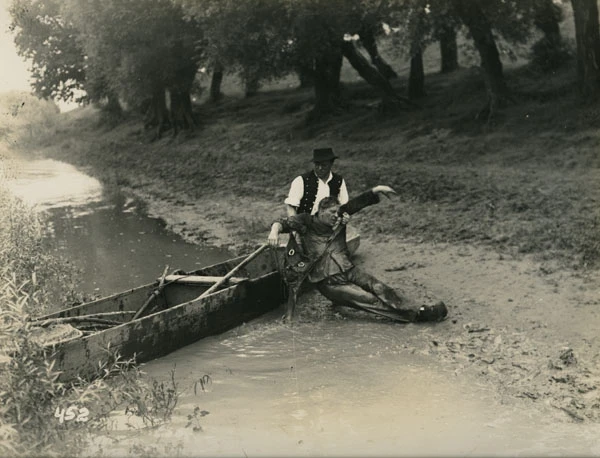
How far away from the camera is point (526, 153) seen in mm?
16438

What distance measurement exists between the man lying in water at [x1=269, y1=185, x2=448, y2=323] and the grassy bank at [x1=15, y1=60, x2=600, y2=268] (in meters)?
2.95

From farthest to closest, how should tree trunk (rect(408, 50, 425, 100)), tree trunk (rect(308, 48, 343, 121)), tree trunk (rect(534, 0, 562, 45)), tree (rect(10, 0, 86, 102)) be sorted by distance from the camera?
tree (rect(10, 0, 86, 102))
tree trunk (rect(308, 48, 343, 121))
tree trunk (rect(408, 50, 425, 100))
tree trunk (rect(534, 0, 562, 45))

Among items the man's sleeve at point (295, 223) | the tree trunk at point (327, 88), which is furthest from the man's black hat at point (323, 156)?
the tree trunk at point (327, 88)

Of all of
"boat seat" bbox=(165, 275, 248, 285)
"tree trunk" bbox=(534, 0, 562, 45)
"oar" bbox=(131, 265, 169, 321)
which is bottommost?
"oar" bbox=(131, 265, 169, 321)

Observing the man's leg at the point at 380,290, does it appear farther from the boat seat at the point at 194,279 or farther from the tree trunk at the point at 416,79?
the tree trunk at the point at 416,79

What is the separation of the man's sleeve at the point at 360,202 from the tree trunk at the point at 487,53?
9.99 meters

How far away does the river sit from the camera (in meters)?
5.94

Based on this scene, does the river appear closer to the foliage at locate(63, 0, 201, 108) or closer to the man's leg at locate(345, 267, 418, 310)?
the man's leg at locate(345, 267, 418, 310)

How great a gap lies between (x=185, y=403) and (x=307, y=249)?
2.91m

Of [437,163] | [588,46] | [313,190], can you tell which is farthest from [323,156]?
[588,46]

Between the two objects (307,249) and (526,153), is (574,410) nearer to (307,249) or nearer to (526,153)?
(307,249)

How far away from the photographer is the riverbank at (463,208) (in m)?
7.97

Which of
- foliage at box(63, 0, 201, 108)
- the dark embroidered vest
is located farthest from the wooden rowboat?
foliage at box(63, 0, 201, 108)

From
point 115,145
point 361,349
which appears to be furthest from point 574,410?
point 115,145
